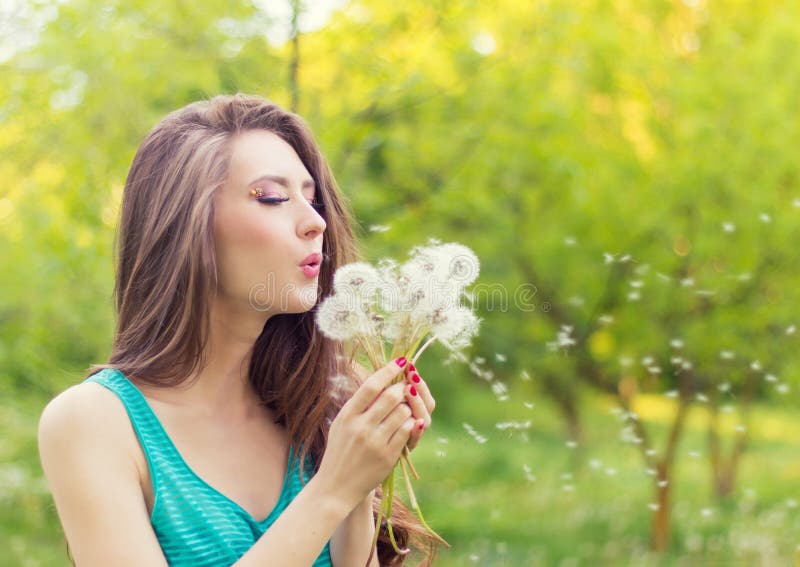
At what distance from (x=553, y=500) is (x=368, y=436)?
6.55 m

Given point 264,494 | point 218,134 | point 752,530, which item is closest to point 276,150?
point 218,134

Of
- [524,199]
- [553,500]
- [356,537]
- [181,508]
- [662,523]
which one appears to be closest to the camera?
[181,508]

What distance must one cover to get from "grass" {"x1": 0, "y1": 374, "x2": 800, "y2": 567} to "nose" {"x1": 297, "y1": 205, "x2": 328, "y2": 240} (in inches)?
151

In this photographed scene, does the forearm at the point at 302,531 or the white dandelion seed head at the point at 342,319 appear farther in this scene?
A: the white dandelion seed head at the point at 342,319

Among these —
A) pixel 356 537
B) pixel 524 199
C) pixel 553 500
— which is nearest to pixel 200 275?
pixel 356 537

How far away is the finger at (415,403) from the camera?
1535 millimetres

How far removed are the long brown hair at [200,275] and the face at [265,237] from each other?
0.10ft

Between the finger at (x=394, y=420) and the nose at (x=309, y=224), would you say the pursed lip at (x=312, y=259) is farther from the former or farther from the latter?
the finger at (x=394, y=420)

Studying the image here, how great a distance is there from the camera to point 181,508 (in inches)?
63.0

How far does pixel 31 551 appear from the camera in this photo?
6.26m

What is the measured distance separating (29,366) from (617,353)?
4183 mm

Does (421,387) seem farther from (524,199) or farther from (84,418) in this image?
(524,199)

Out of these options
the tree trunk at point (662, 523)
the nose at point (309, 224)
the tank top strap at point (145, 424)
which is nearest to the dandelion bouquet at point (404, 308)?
the nose at point (309, 224)

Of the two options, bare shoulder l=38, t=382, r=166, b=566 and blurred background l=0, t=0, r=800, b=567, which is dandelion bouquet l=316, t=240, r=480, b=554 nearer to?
bare shoulder l=38, t=382, r=166, b=566
